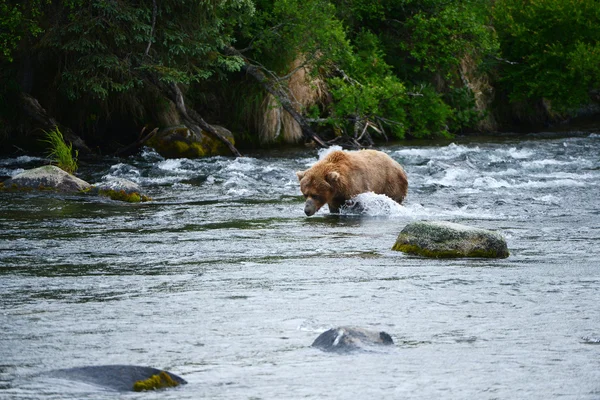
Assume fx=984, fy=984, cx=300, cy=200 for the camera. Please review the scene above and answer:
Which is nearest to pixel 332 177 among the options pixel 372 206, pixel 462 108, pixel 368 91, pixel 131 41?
pixel 372 206

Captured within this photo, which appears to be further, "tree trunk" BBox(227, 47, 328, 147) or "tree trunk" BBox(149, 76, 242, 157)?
"tree trunk" BBox(227, 47, 328, 147)

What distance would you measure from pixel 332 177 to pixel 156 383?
26.0ft

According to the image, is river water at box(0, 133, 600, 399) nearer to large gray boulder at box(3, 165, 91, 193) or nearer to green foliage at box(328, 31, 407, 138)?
large gray boulder at box(3, 165, 91, 193)

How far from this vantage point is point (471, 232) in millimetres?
9445

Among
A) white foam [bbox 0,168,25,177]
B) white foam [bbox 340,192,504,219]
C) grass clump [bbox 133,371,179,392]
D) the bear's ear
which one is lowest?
white foam [bbox 340,192,504,219]

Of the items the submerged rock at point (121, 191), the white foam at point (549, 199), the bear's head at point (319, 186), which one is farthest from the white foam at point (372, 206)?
the submerged rock at point (121, 191)

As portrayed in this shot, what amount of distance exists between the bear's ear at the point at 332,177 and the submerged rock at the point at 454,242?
134 inches

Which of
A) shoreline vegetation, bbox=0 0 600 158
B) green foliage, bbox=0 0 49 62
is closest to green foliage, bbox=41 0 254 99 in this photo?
shoreline vegetation, bbox=0 0 600 158

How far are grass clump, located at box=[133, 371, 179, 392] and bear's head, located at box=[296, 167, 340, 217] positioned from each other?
7638 mm

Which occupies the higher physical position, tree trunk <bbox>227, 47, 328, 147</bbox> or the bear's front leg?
tree trunk <bbox>227, 47, 328, 147</bbox>

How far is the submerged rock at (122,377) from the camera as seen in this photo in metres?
5.11

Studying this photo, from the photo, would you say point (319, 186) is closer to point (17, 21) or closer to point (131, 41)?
point (17, 21)

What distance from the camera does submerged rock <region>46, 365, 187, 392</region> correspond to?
5.11 m

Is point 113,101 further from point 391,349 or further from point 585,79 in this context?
point 391,349
